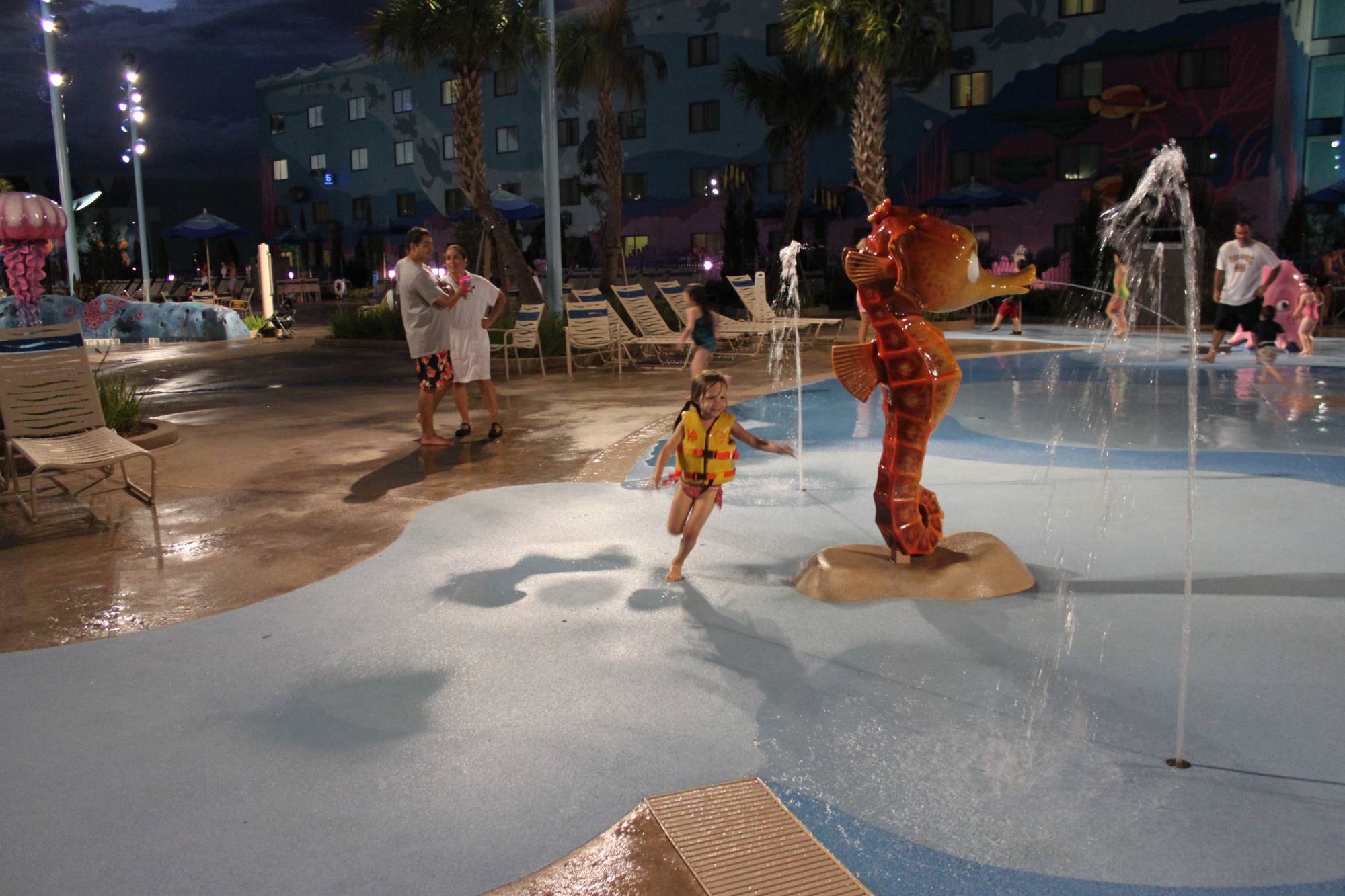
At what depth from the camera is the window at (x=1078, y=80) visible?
91.9ft

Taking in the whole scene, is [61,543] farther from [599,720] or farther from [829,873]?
[829,873]

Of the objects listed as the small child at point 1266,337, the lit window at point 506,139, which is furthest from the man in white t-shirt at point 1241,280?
the lit window at point 506,139

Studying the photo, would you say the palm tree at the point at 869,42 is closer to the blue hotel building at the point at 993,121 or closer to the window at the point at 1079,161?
the blue hotel building at the point at 993,121

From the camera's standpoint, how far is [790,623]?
15.3 feet

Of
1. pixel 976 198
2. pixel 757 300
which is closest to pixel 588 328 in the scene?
pixel 757 300

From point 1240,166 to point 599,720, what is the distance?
91.2ft

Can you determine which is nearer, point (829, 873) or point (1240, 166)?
point (829, 873)

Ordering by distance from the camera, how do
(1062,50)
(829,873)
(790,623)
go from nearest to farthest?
(829,873) < (790,623) < (1062,50)

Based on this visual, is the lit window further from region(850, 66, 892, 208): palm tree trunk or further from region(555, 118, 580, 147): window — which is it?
region(850, 66, 892, 208): palm tree trunk

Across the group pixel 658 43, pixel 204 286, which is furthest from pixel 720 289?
pixel 204 286

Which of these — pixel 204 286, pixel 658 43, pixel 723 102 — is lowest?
pixel 204 286

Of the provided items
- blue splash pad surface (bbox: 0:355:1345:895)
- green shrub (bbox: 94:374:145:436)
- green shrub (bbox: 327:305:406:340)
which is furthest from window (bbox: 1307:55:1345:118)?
green shrub (bbox: 94:374:145:436)

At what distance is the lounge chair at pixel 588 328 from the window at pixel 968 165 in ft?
62.4

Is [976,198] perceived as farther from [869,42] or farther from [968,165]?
[869,42]
